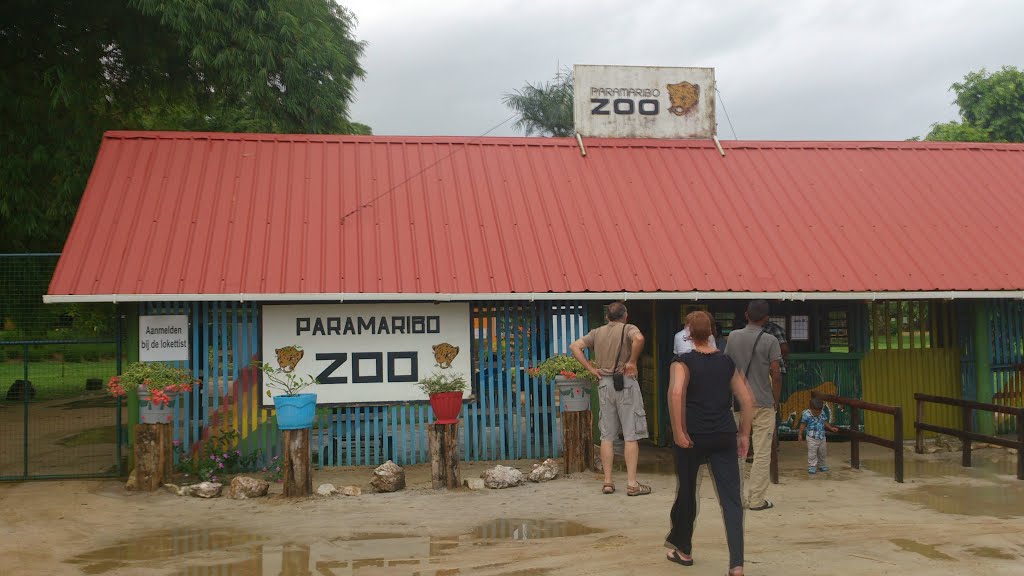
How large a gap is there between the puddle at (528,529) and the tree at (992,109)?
121ft

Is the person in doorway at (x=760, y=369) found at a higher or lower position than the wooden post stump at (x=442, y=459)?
higher

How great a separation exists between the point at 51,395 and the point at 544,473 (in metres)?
18.3

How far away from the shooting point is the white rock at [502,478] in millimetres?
9484

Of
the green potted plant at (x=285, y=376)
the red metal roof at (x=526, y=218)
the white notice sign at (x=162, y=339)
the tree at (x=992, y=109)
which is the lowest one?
the green potted plant at (x=285, y=376)

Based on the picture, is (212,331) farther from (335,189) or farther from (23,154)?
(23,154)

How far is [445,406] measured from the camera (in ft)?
31.4

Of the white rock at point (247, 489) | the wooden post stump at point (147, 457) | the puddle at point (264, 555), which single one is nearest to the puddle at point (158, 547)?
the puddle at point (264, 555)

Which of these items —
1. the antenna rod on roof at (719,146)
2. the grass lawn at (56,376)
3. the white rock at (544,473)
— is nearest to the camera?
the white rock at (544,473)

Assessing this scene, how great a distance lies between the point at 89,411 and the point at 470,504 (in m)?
13.7

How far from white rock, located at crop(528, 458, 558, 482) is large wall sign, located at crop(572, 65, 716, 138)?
675 cm

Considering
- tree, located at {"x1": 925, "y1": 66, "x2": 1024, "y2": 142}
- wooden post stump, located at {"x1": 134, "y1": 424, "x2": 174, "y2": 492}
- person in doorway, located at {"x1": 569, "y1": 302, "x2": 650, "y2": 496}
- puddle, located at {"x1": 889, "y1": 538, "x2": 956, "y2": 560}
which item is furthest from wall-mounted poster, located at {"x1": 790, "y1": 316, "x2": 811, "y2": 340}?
tree, located at {"x1": 925, "y1": 66, "x2": 1024, "y2": 142}

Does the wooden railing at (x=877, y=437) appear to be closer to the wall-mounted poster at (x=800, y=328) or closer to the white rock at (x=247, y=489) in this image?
the wall-mounted poster at (x=800, y=328)

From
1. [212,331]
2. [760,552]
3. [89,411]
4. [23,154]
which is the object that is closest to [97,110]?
[23,154]

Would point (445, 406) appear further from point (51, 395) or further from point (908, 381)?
point (51, 395)
